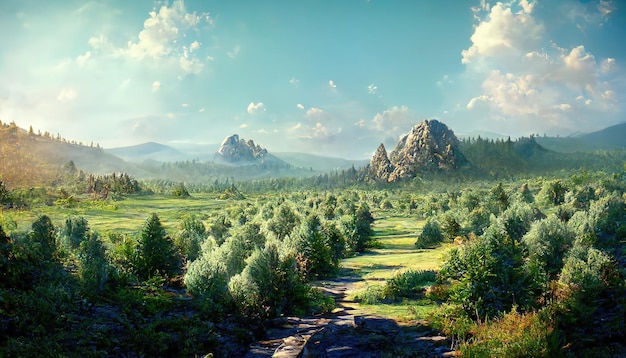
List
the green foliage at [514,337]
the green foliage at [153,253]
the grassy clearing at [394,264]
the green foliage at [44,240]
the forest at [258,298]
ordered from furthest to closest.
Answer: the green foliage at [153,253] → the grassy clearing at [394,264] → the green foliage at [44,240] → the forest at [258,298] → the green foliage at [514,337]

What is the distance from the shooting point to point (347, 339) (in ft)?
67.7

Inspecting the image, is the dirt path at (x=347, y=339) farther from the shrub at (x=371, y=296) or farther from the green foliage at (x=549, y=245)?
the green foliage at (x=549, y=245)

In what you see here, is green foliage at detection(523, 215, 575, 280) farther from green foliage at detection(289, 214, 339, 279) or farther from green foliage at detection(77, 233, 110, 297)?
green foliage at detection(77, 233, 110, 297)

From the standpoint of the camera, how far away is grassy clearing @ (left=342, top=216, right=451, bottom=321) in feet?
86.0

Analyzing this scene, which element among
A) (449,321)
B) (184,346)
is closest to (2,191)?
(184,346)

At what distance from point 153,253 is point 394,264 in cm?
2699

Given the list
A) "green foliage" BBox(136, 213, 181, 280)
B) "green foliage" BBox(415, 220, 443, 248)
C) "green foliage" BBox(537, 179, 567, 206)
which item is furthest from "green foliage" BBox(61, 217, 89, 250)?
"green foliage" BBox(537, 179, 567, 206)

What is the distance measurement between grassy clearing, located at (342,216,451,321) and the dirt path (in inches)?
81.3

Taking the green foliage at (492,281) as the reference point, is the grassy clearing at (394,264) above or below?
below

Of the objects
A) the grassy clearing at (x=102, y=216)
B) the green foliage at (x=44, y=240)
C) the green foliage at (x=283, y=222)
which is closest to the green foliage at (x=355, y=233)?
the green foliage at (x=283, y=222)

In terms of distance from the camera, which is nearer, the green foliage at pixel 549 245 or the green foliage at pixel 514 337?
the green foliage at pixel 514 337

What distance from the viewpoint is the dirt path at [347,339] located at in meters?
18.7

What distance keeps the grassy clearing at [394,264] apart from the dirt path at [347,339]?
2064 mm

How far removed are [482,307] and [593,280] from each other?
670cm
